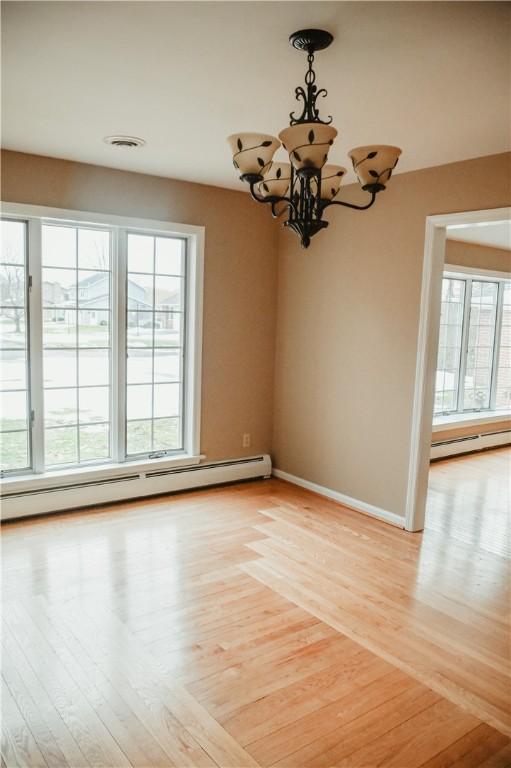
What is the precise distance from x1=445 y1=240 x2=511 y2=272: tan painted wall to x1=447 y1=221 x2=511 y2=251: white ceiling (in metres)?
0.07

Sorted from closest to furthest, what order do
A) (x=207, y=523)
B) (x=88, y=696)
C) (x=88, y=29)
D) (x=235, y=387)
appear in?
1. (x=88, y=29)
2. (x=88, y=696)
3. (x=207, y=523)
4. (x=235, y=387)

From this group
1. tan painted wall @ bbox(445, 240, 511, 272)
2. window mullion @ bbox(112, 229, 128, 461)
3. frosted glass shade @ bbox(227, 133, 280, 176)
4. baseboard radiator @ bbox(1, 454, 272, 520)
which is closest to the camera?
frosted glass shade @ bbox(227, 133, 280, 176)

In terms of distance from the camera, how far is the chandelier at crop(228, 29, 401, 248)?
2104mm

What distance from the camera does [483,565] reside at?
367cm

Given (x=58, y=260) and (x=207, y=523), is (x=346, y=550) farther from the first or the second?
(x=58, y=260)

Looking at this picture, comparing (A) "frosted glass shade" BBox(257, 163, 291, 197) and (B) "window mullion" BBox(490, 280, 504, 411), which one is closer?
(A) "frosted glass shade" BBox(257, 163, 291, 197)

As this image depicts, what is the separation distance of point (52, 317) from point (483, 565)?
3.54 meters

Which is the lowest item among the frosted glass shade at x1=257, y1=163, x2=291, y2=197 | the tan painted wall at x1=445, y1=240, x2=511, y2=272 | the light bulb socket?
the light bulb socket

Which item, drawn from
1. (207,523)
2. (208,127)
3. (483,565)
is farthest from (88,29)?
(483,565)

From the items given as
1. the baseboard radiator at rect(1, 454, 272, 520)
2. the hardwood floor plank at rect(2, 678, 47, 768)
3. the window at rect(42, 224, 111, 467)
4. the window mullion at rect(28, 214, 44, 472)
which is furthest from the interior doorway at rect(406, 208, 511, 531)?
the hardwood floor plank at rect(2, 678, 47, 768)

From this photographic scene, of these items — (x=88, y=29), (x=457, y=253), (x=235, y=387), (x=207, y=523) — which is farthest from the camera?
(x=457, y=253)

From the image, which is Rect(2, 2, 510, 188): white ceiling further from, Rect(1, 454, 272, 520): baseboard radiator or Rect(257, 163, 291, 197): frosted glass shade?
Rect(1, 454, 272, 520): baseboard radiator

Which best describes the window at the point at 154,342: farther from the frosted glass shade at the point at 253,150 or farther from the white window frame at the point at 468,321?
the white window frame at the point at 468,321

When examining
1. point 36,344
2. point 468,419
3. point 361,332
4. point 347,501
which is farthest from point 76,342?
point 468,419
